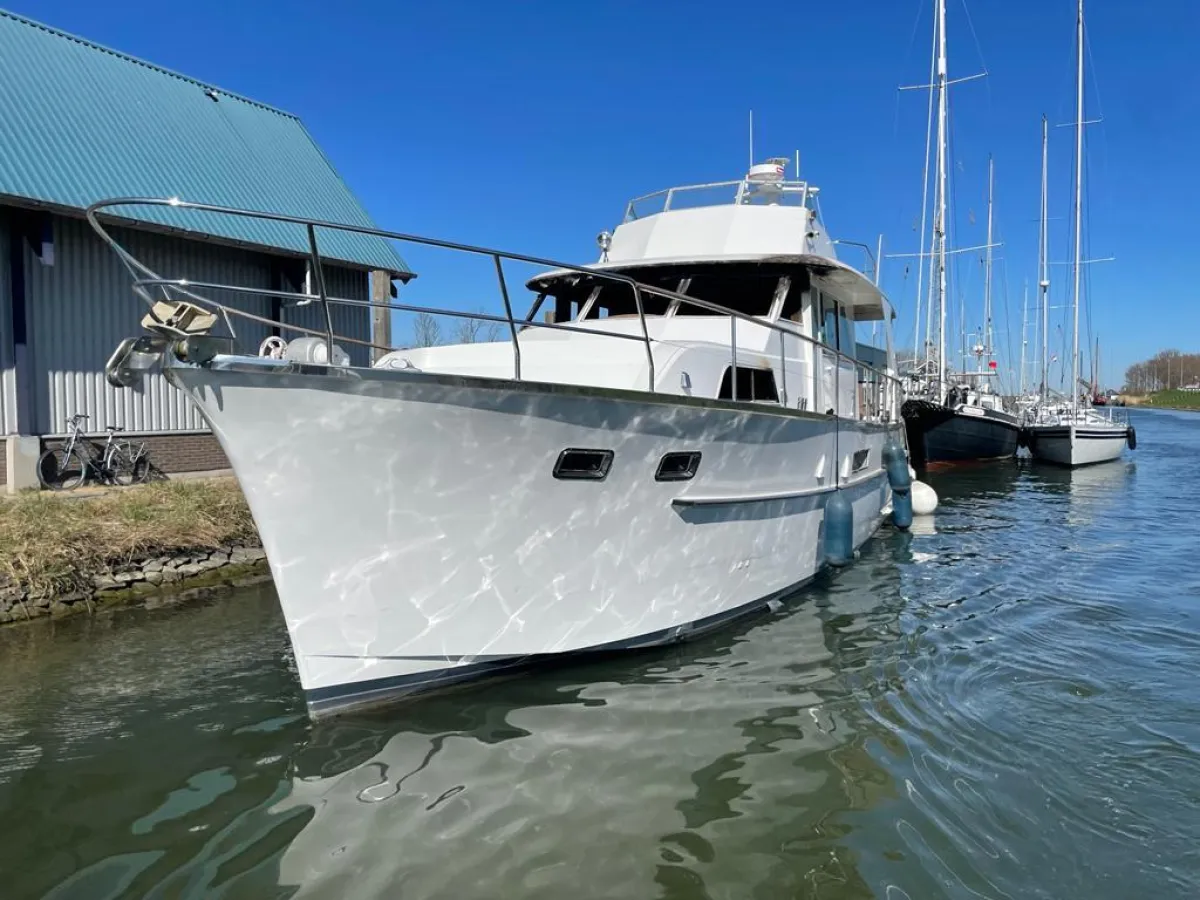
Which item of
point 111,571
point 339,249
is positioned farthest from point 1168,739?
point 339,249

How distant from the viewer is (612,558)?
5.25m

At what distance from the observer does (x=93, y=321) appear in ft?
35.8

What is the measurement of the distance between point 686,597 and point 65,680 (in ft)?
14.6

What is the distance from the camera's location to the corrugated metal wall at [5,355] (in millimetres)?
9789

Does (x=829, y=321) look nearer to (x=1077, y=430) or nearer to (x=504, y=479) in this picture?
(x=504, y=479)

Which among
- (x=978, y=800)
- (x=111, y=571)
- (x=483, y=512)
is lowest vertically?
(x=978, y=800)

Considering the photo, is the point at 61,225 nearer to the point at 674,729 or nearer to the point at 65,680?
the point at 65,680

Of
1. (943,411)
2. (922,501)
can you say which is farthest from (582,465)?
(943,411)

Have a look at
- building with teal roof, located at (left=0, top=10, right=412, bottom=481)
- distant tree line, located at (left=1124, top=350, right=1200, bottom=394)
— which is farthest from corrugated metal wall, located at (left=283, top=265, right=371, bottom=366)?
distant tree line, located at (left=1124, top=350, right=1200, bottom=394)

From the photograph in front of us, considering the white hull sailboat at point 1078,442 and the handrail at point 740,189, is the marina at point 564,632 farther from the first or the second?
the white hull sailboat at point 1078,442

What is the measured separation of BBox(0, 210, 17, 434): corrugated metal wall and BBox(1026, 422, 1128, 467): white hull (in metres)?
24.9

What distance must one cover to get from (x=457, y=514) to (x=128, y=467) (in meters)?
8.22

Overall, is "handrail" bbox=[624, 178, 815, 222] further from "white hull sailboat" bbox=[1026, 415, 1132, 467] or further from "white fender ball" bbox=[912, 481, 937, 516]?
"white hull sailboat" bbox=[1026, 415, 1132, 467]

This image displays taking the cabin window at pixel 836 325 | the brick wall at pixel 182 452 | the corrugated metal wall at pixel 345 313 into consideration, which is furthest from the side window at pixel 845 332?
the brick wall at pixel 182 452
